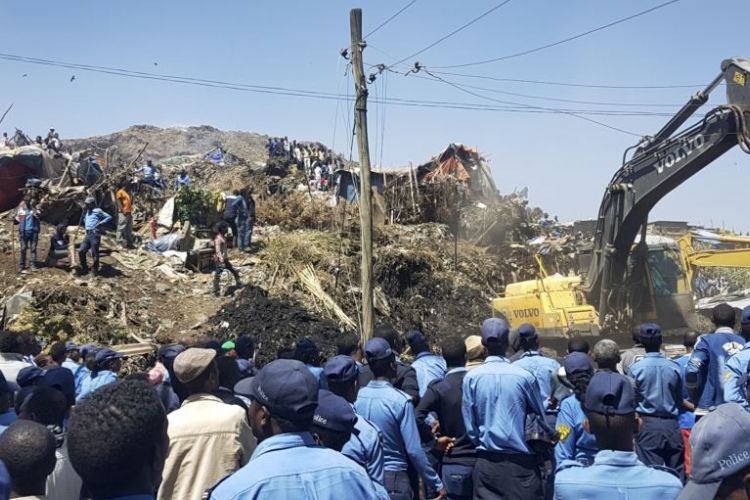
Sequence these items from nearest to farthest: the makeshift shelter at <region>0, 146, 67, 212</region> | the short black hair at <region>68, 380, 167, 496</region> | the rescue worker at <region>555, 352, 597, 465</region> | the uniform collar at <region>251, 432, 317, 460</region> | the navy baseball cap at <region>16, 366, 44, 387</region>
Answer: the short black hair at <region>68, 380, 167, 496</region>
the uniform collar at <region>251, 432, 317, 460</region>
the rescue worker at <region>555, 352, 597, 465</region>
the navy baseball cap at <region>16, 366, 44, 387</region>
the makeshift shelter at <region>0, 146, 67, 212</region>

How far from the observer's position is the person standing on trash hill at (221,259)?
16.2 metres

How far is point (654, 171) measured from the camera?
516 inches

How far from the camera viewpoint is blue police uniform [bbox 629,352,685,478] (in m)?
5.88

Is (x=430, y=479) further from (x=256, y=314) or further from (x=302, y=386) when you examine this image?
(x=256, y=314)

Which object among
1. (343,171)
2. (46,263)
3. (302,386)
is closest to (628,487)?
(302,386)

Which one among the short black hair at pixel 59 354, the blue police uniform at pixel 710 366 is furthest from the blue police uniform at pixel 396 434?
the short black hair at pixel 59 354

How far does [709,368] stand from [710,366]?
0.07 ft

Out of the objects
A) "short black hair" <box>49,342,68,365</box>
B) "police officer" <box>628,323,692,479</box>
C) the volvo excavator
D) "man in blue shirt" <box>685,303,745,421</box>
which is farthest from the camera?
the volvo excavator

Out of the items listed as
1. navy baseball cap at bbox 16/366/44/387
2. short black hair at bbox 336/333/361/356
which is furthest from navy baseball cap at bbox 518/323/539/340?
navy baseball cap at bbox 16/366/44/387

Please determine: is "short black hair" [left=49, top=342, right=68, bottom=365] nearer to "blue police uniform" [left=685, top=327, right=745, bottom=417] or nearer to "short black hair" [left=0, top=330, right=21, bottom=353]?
"short black hair" [left=0, top=330, right=21, bottom=353]

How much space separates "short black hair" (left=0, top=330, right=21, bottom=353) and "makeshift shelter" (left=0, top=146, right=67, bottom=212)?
1428cm

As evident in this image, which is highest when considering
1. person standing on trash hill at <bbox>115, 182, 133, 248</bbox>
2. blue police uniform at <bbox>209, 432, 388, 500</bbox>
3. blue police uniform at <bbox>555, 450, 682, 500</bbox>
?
person standing on trash hill at <bbox>115, 182, 133, 248</bbox>

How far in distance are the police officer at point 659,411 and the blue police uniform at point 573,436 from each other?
1.08m

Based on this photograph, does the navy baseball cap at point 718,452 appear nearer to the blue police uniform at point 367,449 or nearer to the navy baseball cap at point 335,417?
the navy baseball cap at point 335,417
